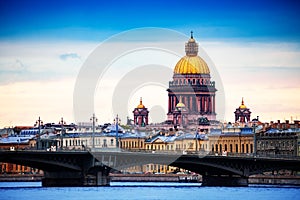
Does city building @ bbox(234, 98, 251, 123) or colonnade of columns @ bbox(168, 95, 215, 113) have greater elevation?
colonnade of columns @ bbox(168, 95, 215, 113)

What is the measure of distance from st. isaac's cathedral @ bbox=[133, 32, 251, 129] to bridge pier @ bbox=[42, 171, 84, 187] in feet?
226

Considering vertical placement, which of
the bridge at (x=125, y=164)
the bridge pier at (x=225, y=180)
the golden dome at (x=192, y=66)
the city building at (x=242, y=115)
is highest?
the golden dome at (x=192, y=66)

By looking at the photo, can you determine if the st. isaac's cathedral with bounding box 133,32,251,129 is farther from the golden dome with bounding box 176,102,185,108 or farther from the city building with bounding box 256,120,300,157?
the city building with bounding box 256,120,300,157

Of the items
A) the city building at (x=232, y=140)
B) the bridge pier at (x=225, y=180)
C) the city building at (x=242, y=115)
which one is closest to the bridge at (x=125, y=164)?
the bridge pier at (x=225, y=180)

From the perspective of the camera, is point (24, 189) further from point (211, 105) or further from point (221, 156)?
point (211, 105)

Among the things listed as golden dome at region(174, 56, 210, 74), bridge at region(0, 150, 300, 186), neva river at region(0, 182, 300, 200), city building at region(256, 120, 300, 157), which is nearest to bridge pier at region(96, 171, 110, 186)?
bridge at region(0, 150, 300, 186)

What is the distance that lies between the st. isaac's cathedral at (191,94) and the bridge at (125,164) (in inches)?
2676

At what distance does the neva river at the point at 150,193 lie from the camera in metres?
105

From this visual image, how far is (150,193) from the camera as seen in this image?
361 ft

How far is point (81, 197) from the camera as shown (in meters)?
105

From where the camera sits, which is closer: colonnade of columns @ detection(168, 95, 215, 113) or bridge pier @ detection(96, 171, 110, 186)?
bridge pier @ detection(96, 171, 110, 186)

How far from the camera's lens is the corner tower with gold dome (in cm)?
19538

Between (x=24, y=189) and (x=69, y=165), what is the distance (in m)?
5.84

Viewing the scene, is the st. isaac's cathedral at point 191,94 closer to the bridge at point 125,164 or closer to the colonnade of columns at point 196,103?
the colonnade of columns at point 196,103
